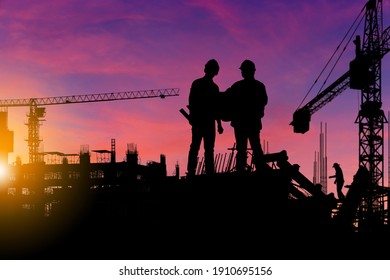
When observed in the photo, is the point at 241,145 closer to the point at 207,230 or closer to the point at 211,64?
the point at 211,64

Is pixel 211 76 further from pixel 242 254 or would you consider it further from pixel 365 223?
pixel 365 223

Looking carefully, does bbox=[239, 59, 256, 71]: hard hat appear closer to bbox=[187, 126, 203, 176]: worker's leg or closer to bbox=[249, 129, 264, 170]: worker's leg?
bbox=[249, 129, 264, 170]: worker's leg

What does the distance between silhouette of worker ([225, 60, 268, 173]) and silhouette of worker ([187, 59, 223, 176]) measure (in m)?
0.36

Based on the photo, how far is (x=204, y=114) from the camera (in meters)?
9.66

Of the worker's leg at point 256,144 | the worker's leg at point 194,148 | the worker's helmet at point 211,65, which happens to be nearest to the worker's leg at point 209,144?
the worker's leg at point 194,148

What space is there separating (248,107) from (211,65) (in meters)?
0.98

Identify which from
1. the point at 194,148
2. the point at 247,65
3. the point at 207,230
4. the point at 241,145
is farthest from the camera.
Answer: the point at 194,148

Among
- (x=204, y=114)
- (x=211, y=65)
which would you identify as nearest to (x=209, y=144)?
(x=204, y=114)

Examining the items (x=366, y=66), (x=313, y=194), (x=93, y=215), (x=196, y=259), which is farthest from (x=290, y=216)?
(x=366, y=66)

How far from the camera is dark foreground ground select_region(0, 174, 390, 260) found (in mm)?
8219

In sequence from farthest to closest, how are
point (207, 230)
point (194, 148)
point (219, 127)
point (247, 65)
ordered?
point (219, 127)
point (194, 148)
point (247, 65)
point (207, 230)

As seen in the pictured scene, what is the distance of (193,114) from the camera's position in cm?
968

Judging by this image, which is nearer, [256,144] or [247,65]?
[247,65]

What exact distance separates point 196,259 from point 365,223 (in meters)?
4.32
